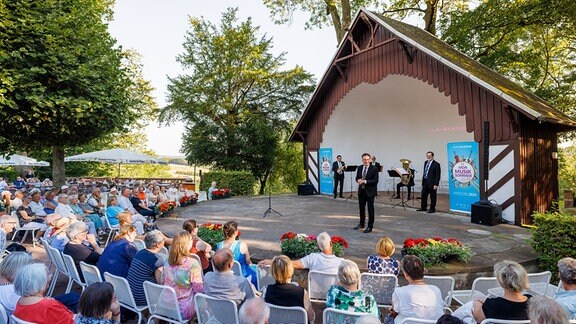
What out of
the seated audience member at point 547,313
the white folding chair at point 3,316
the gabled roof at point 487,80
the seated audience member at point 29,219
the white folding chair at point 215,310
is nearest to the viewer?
the seated audience member at point 547,313

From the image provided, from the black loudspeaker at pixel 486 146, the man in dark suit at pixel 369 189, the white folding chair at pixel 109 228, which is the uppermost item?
A: the black loudspeaker at pixel 486 146

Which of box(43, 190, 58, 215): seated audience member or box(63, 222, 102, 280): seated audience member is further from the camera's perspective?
box(43, 190, 58, 215): seated audience member

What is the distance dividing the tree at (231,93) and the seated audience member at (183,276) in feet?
52.9

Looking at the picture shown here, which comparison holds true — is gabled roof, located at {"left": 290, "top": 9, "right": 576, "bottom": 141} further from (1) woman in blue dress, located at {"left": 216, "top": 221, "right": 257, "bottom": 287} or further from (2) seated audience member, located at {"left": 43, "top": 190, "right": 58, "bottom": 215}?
(2) seated audience member, located at {"left": 43, "top": 190, "right": 58, "bottom": 215}

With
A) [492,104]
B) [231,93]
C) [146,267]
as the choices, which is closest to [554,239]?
[492,104]

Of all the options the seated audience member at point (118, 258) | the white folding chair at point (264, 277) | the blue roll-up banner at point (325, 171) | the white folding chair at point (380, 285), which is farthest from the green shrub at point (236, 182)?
the white folding chair at point (380, 285)

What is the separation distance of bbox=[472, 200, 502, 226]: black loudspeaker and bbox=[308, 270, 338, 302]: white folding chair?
5.48 m

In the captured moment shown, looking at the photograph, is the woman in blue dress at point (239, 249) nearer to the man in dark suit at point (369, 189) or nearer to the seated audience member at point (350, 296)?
the seated audience member at point (350, 296)

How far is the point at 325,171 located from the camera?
13945mm

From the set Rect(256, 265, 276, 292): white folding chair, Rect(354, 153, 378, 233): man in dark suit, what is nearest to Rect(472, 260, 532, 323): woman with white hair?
Rect(256, 265, 276, 292): white folding chair

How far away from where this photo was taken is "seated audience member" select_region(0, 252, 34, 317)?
2.61m

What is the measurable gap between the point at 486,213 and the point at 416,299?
5.84 m

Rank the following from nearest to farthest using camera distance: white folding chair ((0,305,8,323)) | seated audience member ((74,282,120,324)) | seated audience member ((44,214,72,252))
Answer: seated audience member ((74,282,120,324)), white folding chair ((0,305,8,323)), seated audience member ((44,214,72,252))

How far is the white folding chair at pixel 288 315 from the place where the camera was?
2479 mm
